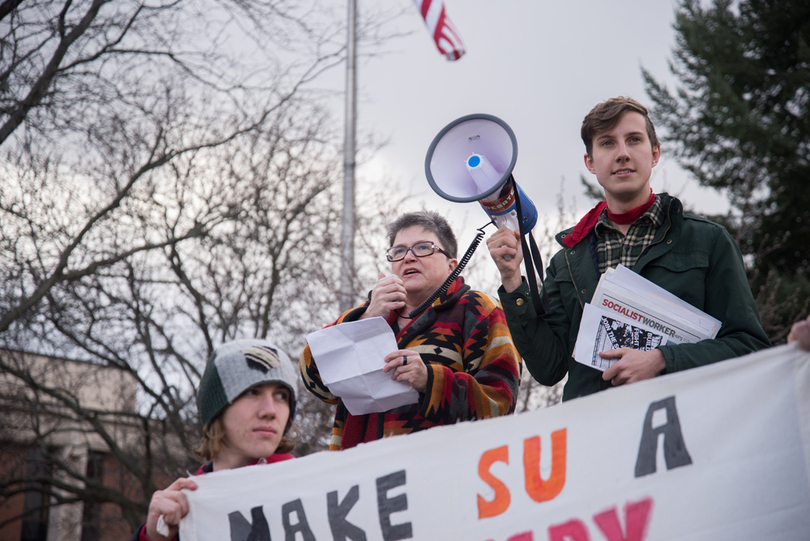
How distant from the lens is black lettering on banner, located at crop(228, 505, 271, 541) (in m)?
2.22

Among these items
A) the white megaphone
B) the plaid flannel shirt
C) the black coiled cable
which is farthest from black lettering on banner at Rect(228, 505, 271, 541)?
the plaid flannel shirt

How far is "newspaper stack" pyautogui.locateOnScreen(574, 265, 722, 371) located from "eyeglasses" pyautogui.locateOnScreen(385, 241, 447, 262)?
86 cm

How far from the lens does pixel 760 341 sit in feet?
6.62

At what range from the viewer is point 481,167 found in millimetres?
2484

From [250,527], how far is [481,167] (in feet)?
4.70

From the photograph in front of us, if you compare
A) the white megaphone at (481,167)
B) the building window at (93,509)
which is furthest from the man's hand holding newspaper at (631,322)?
the building window at (93,509)

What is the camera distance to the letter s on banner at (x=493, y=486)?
1871 mm

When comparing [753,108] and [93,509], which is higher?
[753,108]

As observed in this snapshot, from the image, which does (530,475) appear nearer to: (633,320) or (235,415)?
(633,320)

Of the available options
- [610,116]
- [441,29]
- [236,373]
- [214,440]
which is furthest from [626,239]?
[441,29]

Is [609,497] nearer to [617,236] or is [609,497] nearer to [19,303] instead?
[617,236]

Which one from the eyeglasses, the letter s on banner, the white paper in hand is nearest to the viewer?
the letter s on banner

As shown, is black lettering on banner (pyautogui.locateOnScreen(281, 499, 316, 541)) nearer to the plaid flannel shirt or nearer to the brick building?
the plaid flannel shirt

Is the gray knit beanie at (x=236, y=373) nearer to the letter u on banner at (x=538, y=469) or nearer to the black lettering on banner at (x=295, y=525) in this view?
the black lettering on banner at (x=295, y=525)
